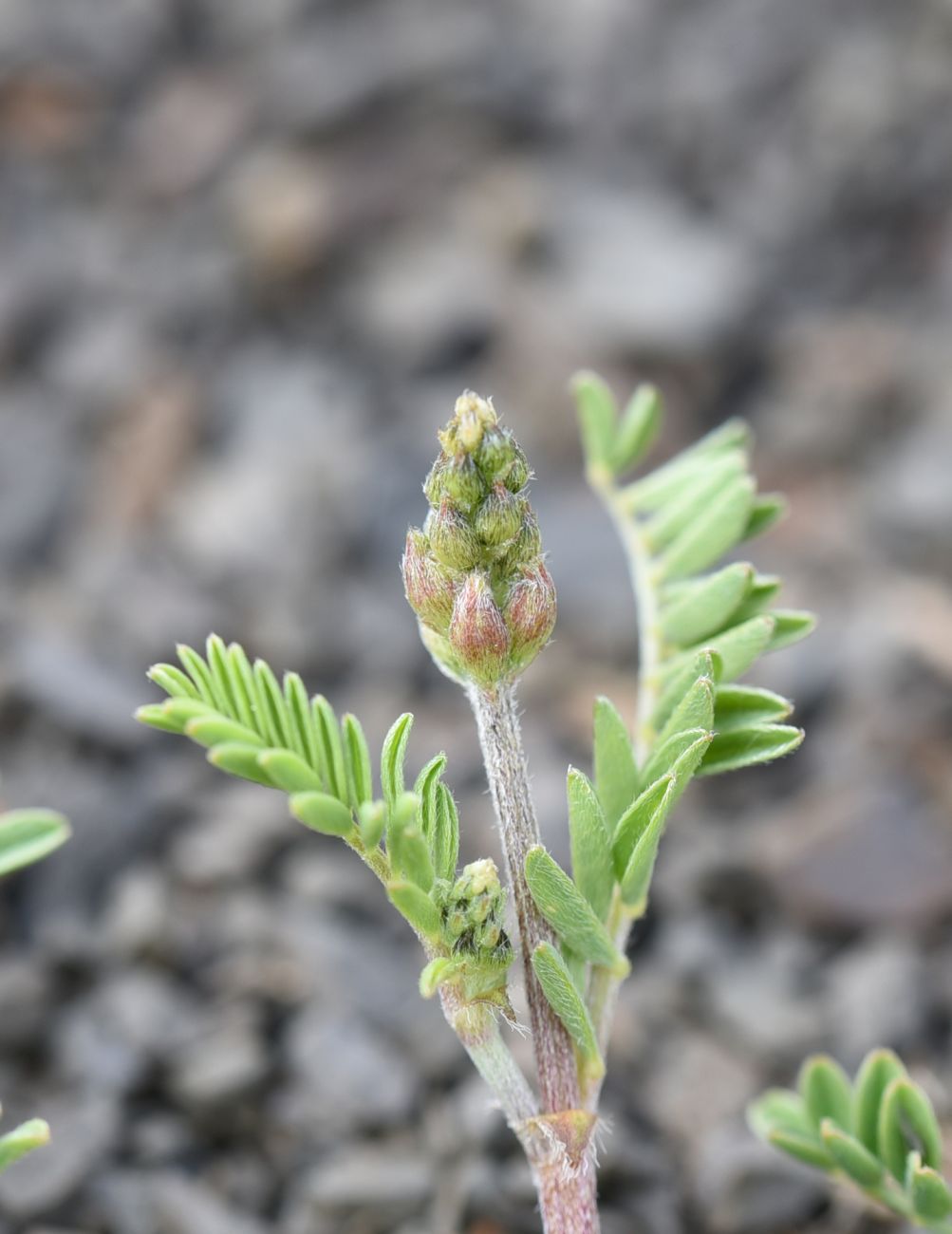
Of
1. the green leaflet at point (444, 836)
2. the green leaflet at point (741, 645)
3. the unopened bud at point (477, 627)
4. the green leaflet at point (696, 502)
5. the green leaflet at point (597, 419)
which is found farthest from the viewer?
the green leaflet at point (597, 419)

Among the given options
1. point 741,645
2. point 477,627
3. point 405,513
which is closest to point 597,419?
point 741,645

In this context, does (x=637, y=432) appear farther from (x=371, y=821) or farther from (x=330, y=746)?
(x=371, y=821)

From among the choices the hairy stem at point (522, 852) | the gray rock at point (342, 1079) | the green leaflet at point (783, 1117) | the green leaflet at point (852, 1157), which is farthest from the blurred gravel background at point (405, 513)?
the hairy stem at point (522, 852)

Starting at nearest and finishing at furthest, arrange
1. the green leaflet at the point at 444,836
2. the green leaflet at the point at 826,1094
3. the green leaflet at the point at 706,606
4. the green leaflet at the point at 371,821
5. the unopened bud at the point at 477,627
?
the green leaflet at the point at 371,821, the unopened bud at the point at 477,627, the green leaflet at the point at 444,836, the green leaflet at the point at 706,606, the green leaflet at the point at 826,1094

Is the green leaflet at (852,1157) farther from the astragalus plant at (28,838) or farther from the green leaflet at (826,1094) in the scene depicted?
the astragalus plant at (28,838)

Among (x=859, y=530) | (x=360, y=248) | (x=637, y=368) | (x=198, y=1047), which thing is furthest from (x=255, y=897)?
(x=360, y=248)

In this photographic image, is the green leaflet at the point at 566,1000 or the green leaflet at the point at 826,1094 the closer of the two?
the green leaflet at the point at 566,1000

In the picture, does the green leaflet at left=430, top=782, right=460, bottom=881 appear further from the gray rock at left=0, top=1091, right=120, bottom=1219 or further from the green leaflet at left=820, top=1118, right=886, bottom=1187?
the gray rock at left=0, top=1091, right=120, bottom=1219

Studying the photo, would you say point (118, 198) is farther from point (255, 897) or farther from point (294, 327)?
point (255, 897)
